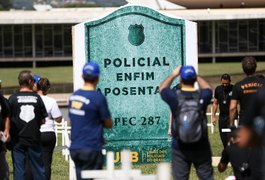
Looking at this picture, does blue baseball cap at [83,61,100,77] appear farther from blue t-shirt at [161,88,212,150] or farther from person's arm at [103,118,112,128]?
blue t-shirt at [161,88,212,150]

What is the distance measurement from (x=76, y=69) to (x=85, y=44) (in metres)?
0.54

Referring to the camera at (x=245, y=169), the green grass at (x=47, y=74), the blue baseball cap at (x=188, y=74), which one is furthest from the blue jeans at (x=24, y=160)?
the green grass at (x=47, y=74)

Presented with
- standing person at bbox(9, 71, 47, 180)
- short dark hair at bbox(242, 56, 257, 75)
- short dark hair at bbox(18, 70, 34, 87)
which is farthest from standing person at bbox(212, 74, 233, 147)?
short dark hair at bbox(18, 70, 34, 87)

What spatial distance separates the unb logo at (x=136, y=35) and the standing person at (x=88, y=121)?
20.5 ft

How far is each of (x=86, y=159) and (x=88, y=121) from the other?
1.38ft

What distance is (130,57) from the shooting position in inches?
675

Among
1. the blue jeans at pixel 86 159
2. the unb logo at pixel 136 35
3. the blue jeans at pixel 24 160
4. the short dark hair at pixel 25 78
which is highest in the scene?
the unb logo at pixel 136 35

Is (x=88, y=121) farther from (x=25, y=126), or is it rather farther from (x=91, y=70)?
(x=25, y=126)

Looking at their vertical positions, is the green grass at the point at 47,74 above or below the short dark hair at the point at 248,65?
below

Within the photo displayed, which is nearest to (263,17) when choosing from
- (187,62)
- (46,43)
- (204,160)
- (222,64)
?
(222,64)

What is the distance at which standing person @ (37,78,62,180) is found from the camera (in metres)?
13.8

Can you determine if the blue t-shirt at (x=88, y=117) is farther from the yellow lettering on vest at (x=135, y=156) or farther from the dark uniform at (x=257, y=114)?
the yellow lettering on vest at (x=135, y=156)

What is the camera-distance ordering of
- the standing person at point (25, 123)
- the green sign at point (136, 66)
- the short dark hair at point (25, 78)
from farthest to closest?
the green sign at point (136, 66), the standing person at point (25, 123), the short dark hair at point (25, 78)

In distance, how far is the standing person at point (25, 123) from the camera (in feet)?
42.4
